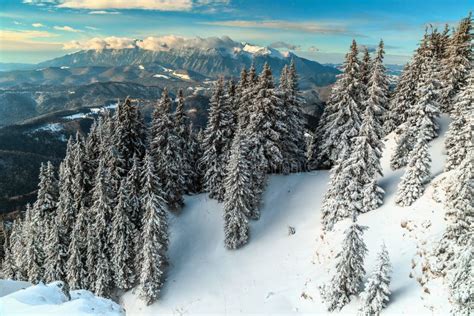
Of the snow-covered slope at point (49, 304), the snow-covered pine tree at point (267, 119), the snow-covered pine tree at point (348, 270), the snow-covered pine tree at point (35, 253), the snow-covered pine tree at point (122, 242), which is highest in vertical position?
the snow-covered pine tree at point (267, 119)

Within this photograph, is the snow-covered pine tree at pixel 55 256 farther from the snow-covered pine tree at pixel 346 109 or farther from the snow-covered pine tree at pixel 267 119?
the snow-covered pine tree at pixel 346 109

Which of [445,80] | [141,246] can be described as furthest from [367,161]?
[141,246]

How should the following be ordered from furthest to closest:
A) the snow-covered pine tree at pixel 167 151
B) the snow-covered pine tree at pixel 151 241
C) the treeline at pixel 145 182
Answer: the snow-covered pine tree at pixel 167 151, the treeline at pixel 145 182, the snow-covered pine tree at pixel 151 241

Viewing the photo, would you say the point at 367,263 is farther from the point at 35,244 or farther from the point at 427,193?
the point at 35,244

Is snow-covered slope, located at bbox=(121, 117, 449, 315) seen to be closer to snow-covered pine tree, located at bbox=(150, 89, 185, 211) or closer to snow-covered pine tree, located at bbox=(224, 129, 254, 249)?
snow-covered pine tree, located at bbox=(224, 129, 254, 249)

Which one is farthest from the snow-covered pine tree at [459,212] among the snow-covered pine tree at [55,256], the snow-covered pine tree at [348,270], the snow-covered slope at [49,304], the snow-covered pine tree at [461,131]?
the snow-covered pine tree at [55,256]
